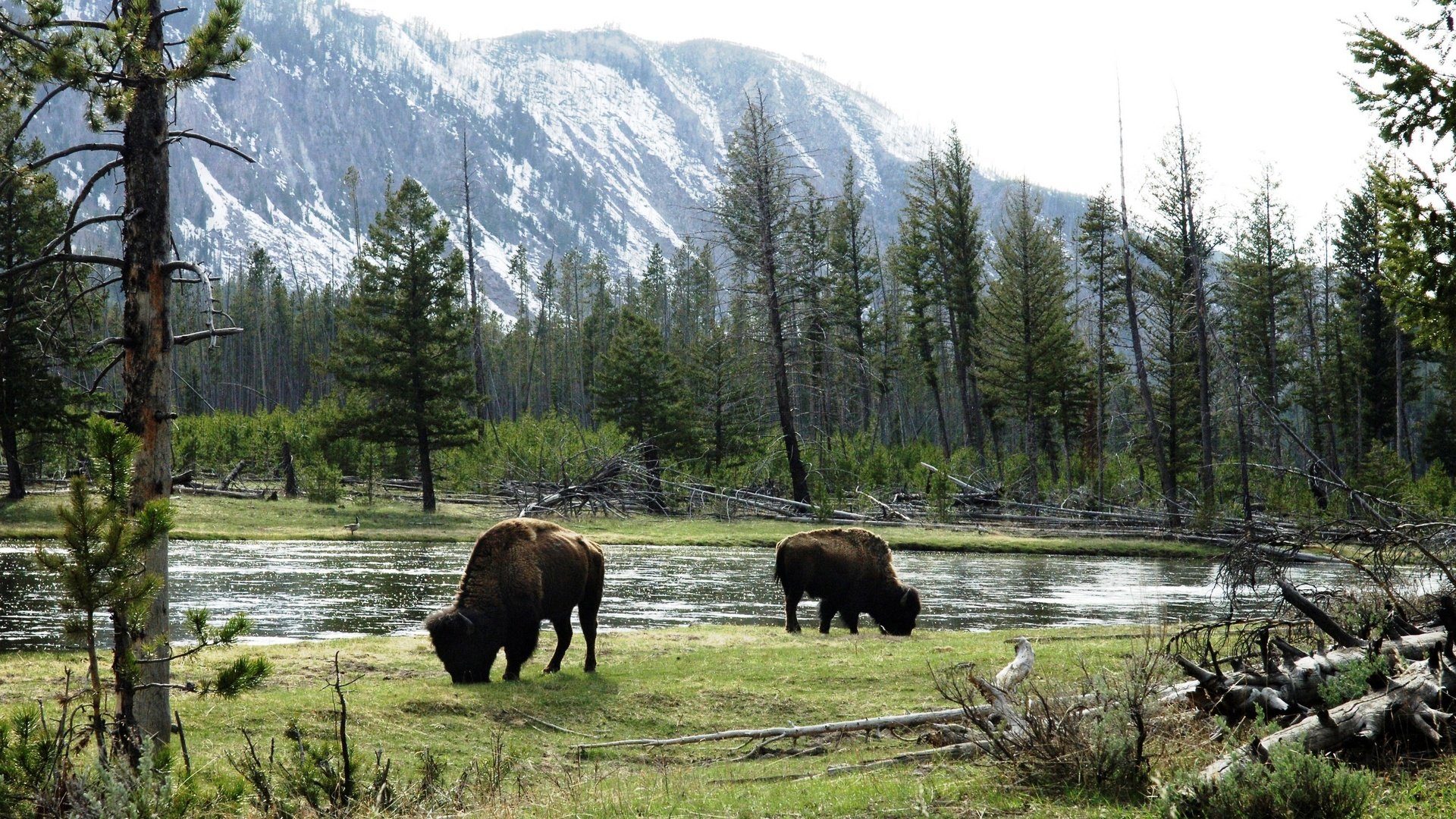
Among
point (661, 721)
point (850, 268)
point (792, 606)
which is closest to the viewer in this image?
point (661, 721)

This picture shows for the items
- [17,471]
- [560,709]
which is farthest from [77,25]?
[17,471]

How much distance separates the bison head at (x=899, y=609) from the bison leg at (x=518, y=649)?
259 inches

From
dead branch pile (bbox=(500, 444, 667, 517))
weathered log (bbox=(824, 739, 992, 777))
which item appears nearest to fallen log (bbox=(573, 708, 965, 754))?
weathered log (bbox=(824, 739, 992, 777))

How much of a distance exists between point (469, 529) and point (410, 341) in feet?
29.1

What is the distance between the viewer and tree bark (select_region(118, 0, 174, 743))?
23.6ft

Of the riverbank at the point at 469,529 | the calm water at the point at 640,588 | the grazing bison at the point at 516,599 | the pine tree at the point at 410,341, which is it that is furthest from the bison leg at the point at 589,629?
the pine tree at the point at 410,341

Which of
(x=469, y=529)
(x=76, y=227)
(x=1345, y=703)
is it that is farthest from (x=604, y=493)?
(x=1345, y=703)

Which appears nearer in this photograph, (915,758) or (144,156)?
(144,156)

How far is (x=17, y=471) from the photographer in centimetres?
3244

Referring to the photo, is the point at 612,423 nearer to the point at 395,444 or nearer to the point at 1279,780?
the point at 395,444

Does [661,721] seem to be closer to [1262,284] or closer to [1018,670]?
[1018,670]

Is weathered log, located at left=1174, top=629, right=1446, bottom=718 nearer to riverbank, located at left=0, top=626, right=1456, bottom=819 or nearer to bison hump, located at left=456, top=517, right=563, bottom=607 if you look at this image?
riverbank, located at left=0, top=626, right=1456, bottom=819

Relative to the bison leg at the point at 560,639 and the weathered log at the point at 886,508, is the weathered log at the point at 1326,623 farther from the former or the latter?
the weathered log at the point at 886,508

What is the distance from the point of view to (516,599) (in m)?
11.8
